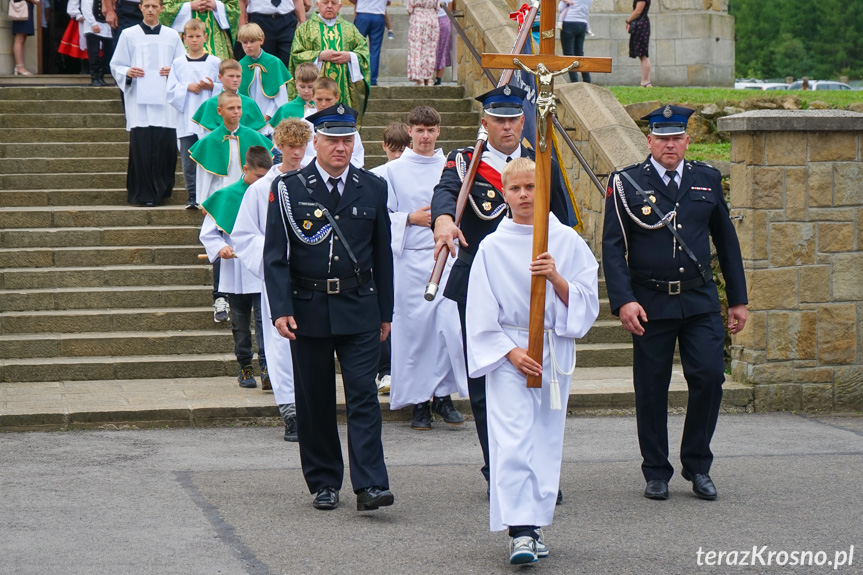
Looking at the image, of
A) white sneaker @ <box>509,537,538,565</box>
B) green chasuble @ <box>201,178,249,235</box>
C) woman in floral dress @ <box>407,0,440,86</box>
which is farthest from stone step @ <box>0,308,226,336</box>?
woman in floral dress @ <box>407,0,440,86</box>

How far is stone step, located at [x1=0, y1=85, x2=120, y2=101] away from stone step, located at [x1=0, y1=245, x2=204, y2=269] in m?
3.89

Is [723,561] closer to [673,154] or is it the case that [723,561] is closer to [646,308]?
[646,308]

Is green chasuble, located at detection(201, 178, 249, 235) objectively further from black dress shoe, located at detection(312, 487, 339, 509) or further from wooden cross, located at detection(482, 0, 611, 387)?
wooden cross, located at detection(482, 0, 611, 387)

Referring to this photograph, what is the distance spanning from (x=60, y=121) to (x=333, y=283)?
347 inches

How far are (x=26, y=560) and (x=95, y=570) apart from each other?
0.36 metres

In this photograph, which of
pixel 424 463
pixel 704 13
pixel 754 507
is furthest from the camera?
pixel 704 13

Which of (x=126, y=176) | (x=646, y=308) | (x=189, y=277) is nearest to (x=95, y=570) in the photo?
(x=646, y=308)

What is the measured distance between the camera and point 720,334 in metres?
7.19

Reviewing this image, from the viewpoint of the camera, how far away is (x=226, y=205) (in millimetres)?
9781

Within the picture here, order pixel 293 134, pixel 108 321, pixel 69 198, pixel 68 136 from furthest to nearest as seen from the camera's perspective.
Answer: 1. pixel 68 136
2. pixel 69 198
3. pixel 108 321
4. pixel 293 134

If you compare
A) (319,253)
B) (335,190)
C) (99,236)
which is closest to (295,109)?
(99,236)

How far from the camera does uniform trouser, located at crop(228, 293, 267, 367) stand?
32.0 ft

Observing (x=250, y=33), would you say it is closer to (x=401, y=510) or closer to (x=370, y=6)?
(x=370, y=6)

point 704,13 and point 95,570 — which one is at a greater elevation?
point 704,13
